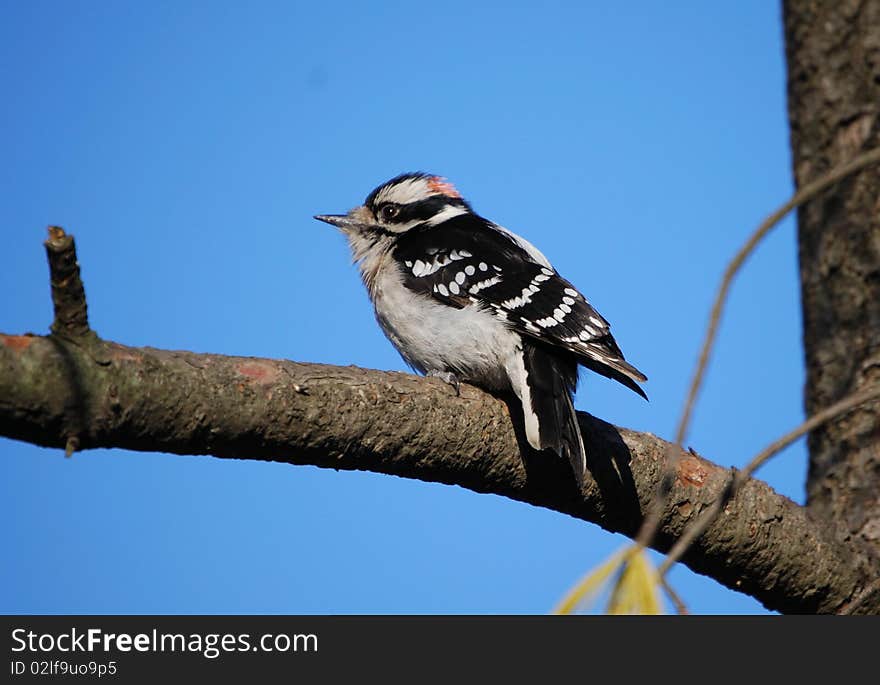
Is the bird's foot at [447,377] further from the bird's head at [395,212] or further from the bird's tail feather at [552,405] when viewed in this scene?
the bird's head at [395,212]

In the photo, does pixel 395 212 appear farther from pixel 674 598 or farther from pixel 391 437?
pixel 674 598

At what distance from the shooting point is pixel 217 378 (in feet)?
9.46

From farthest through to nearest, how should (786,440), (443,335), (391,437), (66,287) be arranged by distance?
1. (443,335)
2. (391,437)
3. (66,287)
4. (786,440)

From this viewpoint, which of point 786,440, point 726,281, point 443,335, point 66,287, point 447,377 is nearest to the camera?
point 726,281

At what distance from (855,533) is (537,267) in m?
2.14

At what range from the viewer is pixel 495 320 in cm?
469

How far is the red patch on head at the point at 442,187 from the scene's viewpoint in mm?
6277

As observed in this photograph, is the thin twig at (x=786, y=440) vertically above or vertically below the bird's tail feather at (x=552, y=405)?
below

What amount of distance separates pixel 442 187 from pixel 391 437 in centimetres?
335

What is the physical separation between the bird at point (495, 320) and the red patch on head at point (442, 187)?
0.55m

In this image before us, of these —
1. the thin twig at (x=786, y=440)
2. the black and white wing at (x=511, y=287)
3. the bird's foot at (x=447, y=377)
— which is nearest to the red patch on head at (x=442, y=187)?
the black and white wing at (x=511, y=287)

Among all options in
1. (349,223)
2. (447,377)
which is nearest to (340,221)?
(349,223)
